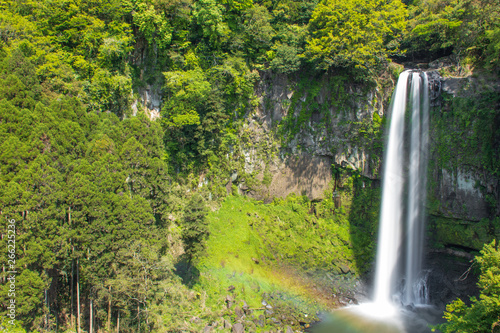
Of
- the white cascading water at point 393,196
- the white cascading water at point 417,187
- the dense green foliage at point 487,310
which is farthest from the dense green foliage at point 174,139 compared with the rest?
the white cascading water at point 417,187

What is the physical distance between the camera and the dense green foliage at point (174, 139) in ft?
47.0

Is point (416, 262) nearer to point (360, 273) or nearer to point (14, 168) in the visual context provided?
point (360, 273)

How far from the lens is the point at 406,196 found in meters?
24.2

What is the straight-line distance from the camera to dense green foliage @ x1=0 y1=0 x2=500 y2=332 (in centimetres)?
1431

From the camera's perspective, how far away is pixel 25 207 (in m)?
12.6

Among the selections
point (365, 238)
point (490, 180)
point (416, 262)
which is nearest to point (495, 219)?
point (490, 180)

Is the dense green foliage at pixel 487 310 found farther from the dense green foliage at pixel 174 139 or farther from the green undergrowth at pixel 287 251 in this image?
the green undergrowth at pixel 287 251

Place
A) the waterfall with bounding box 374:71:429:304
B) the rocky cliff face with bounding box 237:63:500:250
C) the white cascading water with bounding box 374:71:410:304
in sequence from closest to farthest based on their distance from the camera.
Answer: the waterfall with bounding box 374:71:429:304 < the white cascading water with bounding box 374:71:410:304 < the rocky cliff face with bounding box 237:63:500:250

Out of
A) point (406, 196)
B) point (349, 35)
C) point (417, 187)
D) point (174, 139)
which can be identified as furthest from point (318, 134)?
point (174, 139)

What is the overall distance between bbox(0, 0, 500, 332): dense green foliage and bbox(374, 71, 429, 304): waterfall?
153 cm

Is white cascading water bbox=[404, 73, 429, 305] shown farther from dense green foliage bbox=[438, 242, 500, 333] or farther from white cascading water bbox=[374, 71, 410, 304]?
dense green foliage bbox=[438, 242, 500, 333]

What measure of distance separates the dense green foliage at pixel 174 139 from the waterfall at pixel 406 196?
1.53 m

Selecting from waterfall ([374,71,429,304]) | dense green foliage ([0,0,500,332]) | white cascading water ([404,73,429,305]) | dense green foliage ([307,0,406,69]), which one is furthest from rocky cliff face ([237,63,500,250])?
dense green foliage ([307,0,406,69])

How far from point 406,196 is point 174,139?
18.2 metres
